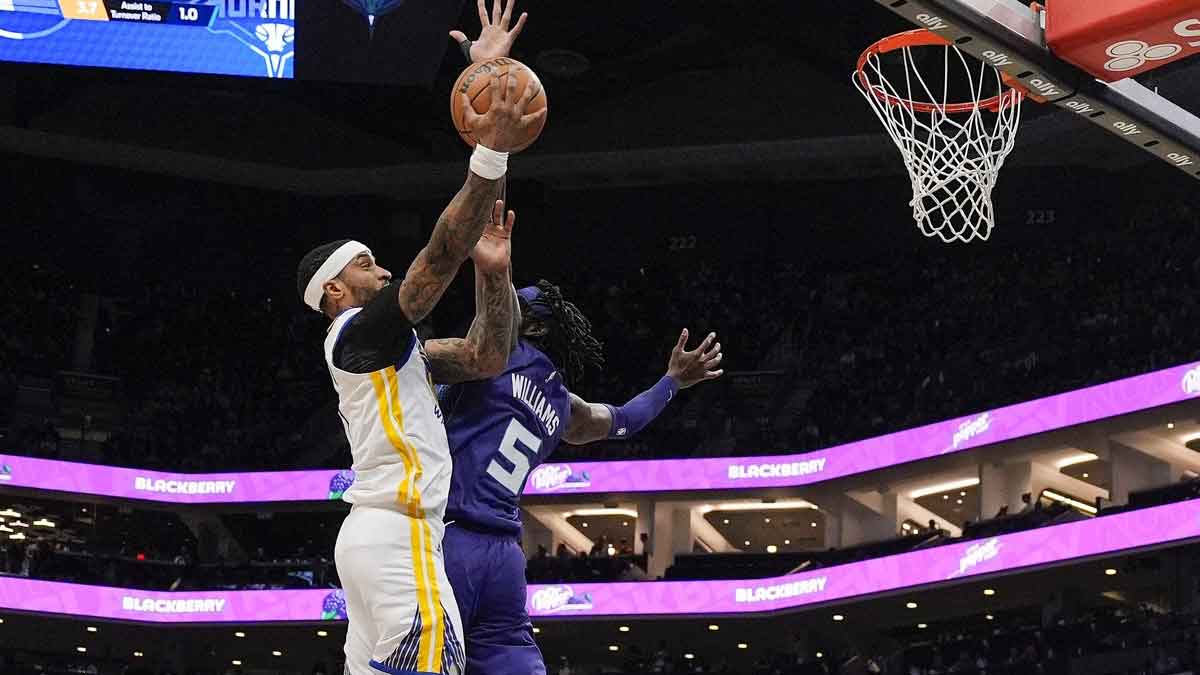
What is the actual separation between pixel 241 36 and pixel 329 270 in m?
19.5

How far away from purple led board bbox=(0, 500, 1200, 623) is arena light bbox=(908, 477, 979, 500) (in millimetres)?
3584

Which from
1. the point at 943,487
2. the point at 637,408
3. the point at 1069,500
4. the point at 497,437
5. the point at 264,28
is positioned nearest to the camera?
the point at 497,437

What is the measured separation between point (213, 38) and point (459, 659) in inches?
804

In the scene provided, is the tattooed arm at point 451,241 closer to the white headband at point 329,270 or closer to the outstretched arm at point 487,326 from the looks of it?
the outstretched arm at point 487,326

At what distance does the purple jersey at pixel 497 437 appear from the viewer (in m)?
4.84

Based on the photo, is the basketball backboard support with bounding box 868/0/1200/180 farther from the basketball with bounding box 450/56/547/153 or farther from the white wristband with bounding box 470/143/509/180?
the white wristband with bounding box 470/143/509/180

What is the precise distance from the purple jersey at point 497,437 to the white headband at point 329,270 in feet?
1.81

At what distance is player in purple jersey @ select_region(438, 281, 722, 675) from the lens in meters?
4.71

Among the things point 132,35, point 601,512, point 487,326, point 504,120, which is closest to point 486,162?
point 504,120

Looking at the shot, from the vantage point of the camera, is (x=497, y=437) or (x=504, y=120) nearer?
(x=504, y=120)

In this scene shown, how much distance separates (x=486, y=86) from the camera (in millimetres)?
4238

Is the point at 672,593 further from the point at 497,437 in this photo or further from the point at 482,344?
the point at 482,344

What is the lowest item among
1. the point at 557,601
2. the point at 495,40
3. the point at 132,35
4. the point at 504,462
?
the point at 504,462

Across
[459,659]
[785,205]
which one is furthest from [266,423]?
[459,659]
